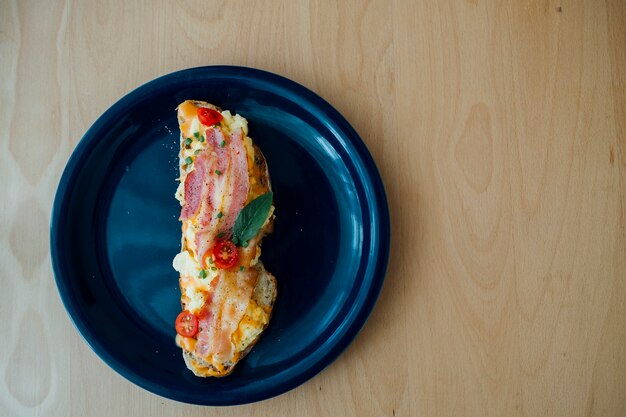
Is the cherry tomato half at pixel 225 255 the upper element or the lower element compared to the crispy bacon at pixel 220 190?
lower

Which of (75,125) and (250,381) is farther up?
(75,125)

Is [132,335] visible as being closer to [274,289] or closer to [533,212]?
[274,289]

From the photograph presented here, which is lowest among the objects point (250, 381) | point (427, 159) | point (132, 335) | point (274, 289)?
point (250, 381)

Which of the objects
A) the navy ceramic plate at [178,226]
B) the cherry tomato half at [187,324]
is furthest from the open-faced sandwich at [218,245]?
the navy ceramic plate at [178,226]

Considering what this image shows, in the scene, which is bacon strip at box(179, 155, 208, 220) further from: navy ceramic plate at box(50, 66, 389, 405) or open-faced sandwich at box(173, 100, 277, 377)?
navy ceramic plate at box(50, 66, 389, 405)

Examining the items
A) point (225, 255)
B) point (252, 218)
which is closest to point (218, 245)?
point (225, 255)

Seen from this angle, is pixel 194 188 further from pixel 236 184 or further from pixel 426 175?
pixel 426 175

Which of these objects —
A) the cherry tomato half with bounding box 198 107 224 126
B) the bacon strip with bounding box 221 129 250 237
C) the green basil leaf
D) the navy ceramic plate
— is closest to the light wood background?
the navy ceramic plate

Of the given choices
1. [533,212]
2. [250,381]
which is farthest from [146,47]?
[533,212]

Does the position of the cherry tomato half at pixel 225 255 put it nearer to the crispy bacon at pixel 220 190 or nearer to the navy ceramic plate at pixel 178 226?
the crispy bacon at pixel 220 190
